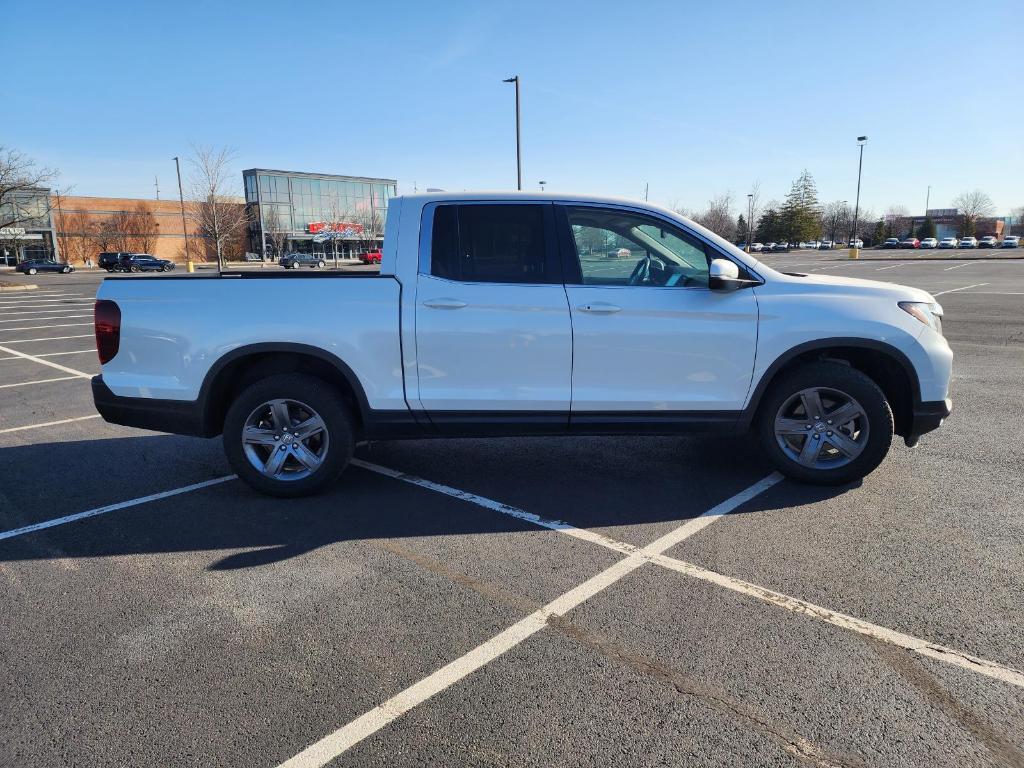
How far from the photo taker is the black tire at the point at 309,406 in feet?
14.6

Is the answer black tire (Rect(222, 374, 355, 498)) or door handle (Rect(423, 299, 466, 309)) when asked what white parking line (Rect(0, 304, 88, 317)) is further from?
door handle (Rect(423, 299, 466, 309))

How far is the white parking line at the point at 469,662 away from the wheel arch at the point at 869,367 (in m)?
1.13

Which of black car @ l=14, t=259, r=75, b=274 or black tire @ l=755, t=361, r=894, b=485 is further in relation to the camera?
black car @ l=14, t=259, r=75, b=274

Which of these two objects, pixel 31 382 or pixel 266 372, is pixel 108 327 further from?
pixel 31 382

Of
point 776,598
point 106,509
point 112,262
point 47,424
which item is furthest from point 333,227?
point 776,598

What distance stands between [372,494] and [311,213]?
271 feet

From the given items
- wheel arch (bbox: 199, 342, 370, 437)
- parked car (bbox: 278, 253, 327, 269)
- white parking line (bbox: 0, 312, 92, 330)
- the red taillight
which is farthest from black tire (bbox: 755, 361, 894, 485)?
parked car (bbox: 278, 253, 327, 269)

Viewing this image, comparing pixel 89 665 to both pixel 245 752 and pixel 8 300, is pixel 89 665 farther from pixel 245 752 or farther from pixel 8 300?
pixel 8 300

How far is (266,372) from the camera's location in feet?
15.3

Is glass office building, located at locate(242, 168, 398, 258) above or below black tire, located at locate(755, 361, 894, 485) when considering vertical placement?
above

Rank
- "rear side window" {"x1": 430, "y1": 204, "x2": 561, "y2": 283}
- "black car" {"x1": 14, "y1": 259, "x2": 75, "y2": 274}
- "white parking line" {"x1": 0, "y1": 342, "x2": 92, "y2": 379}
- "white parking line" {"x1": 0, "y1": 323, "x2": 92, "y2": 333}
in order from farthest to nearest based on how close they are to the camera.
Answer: "black car" {"x1": 14, "y1": 259, "x2": 75, "y2": 274}, "white parking line" {"x1": 0, "y1": 323, "x2": 92, "y2": 333}, "white parking line" {"x1": 0, "y1": 342, "x2": 92, "y2": 379}, "rear side window" {"x1": 430, "y1": 204, "x2": 561, "y2": 283}

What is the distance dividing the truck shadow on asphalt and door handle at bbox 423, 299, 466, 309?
1.29m

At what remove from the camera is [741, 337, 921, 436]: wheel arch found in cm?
445

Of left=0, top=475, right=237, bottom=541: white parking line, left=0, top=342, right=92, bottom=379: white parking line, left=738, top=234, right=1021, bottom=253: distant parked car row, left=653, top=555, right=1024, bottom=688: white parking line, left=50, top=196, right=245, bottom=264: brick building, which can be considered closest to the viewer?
left=653, top=555, right=1024, bottom=688: white parking line
